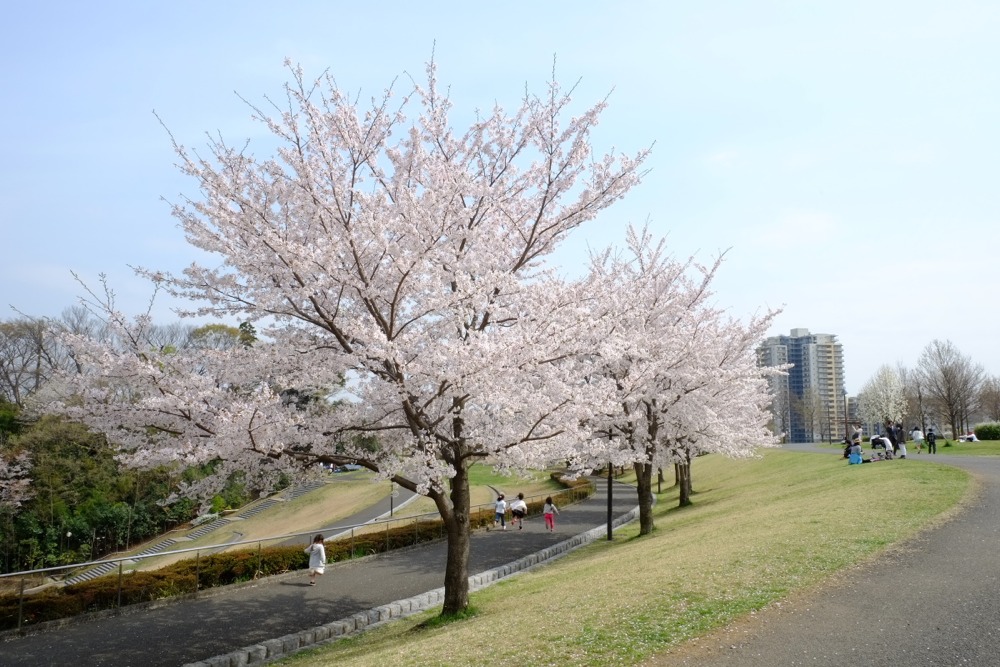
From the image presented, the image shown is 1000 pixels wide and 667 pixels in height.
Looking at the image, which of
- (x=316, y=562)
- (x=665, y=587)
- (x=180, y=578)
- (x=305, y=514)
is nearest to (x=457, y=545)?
(x=665, y=587)

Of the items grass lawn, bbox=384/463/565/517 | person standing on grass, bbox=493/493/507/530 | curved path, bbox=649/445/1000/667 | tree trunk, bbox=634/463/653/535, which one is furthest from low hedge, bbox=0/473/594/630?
curved path, bbox=649/445/1000/667

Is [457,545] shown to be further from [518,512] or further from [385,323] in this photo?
[518,512]

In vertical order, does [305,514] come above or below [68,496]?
below

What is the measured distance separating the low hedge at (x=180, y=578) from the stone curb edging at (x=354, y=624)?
4.69m

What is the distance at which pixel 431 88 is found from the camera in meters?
11.8

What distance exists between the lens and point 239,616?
13445 mm

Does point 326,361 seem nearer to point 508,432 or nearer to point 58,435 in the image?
point 508,432

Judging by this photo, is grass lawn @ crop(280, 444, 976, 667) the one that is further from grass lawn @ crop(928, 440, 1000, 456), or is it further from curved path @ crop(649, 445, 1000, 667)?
grass lawn @ crop(928, 440, 1000, 456)

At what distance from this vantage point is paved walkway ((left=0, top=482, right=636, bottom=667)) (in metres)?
11.0

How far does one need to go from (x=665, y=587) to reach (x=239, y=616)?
29.6 feet

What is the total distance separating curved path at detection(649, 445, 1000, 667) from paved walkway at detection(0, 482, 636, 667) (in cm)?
853

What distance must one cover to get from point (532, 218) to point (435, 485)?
17.3ft

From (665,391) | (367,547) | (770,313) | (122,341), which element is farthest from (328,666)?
(770,313)

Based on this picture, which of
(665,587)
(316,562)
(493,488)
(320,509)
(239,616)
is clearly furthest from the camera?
(320,509)
